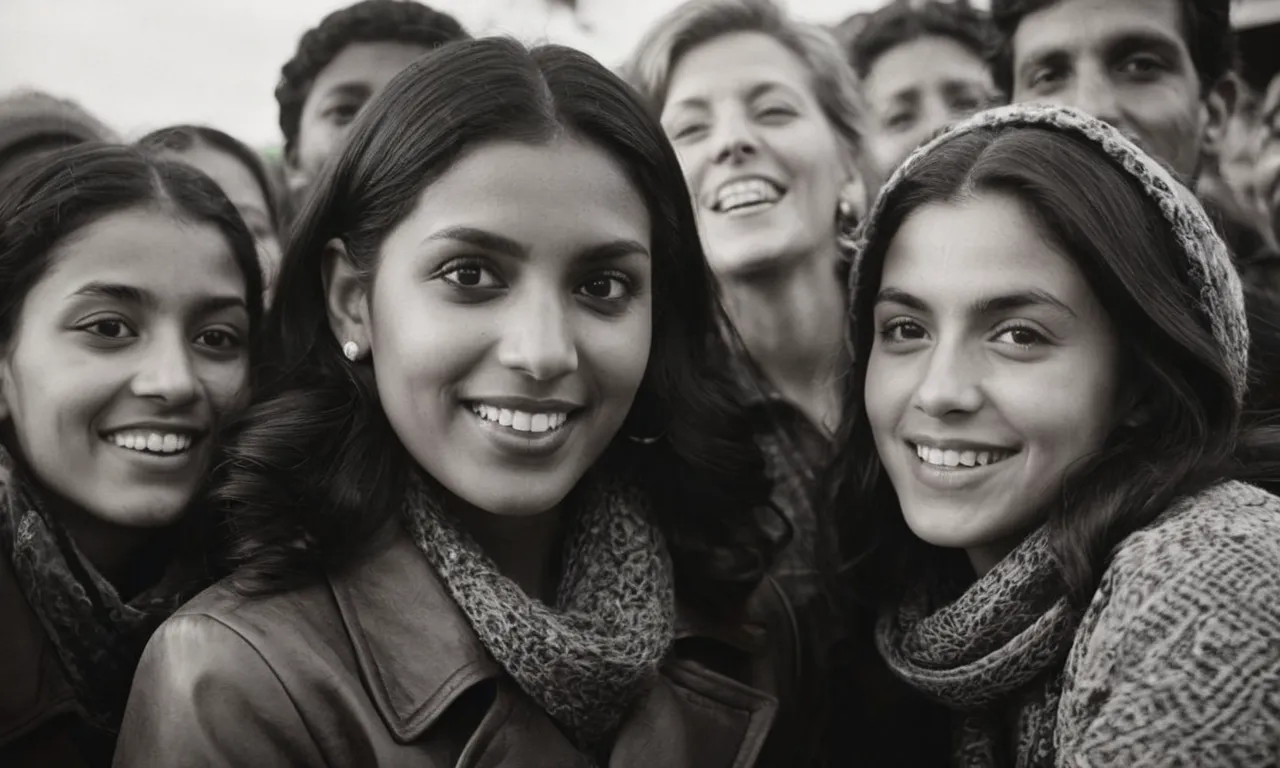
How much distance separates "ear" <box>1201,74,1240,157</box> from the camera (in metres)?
4.16

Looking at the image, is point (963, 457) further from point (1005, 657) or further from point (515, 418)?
point (515, 418)

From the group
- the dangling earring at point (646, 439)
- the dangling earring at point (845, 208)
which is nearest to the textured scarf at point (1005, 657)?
the dangling earring at point (646, 439)

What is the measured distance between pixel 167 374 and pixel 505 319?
777mm

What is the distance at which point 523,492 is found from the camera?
236 cm

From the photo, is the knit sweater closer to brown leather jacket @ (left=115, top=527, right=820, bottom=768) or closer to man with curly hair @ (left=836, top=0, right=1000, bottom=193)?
brown leather jacket @ (left=115, top=527, right=820, bottom=768)

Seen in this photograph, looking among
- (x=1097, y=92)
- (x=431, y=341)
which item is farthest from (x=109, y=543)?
(x=1097, y=92)

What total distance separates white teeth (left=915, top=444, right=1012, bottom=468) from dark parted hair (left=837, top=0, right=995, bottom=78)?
310 centimetres

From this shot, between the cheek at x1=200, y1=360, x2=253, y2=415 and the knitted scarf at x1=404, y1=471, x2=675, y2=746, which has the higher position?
the cheek at x1=200, y1=360, x2=253, y2=415

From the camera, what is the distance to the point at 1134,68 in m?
3.93

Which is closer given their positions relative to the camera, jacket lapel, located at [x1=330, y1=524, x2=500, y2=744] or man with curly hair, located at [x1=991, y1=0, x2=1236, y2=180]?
jacket lapel, located at [x1=330, y1=524, x2=500, y2=744]

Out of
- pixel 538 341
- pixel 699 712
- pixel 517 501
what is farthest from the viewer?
pixel 699 712

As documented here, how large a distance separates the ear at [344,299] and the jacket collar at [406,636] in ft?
1.22

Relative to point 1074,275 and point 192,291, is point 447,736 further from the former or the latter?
point 1074,275

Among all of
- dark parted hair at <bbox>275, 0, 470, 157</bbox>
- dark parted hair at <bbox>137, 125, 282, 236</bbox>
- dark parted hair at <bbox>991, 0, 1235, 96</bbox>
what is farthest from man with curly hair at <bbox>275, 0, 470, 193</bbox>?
dark parted hair at <bbox>991, 0, 1235, 96</bbox>
